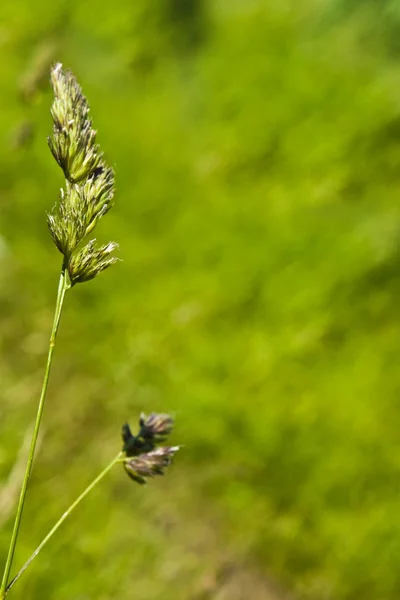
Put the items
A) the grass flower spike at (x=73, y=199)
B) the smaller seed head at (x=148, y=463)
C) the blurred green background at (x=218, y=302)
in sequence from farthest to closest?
1. the blurred green background at (x=218, y=302)
2. the smaller seed head at (x=148, y=463)
3. the grass flower spike at (x=73, y=199)

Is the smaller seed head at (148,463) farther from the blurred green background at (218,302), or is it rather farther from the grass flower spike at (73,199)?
the blurred green background at (218,302)

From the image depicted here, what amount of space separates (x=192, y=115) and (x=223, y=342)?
23.4 inches

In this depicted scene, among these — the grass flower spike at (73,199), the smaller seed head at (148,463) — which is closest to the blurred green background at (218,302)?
the smaller seed head at (148,463)

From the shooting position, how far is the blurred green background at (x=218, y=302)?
4.78 ft

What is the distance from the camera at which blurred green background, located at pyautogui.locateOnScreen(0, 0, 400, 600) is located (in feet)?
4.78

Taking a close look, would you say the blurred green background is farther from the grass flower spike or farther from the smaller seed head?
the grass flower spike

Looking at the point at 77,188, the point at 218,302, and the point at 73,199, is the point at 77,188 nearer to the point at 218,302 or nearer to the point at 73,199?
the point at 73,199

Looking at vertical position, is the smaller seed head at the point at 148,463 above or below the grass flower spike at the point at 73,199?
below

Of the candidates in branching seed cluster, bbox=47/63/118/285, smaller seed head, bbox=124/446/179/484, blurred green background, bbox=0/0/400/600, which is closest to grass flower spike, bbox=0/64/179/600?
branching seed cluster, bbox=47/63/118/285

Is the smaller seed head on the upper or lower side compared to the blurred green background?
lower

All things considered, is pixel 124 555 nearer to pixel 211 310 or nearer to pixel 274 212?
pixel 211 310

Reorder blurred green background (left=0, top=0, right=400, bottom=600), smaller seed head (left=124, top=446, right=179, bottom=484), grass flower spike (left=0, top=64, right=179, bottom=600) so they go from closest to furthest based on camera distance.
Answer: grass flower spike (left=0, top=64, right=179, bottom=600)
smaller seed head (left=124, top=446, right=179, bottom=484)
blurred green background (left=0, top=0, right=400, bottom=600)

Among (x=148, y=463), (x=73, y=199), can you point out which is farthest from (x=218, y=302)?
(x=73, y=199)

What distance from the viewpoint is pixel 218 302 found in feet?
5.30
